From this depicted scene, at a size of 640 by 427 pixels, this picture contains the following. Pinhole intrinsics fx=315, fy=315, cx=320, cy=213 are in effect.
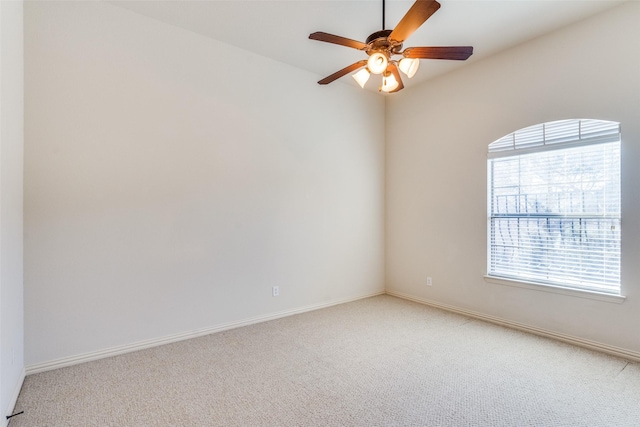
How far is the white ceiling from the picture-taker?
9.14ft

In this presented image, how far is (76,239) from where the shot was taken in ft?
8.75

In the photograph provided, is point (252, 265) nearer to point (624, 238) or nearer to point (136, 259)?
point (136, 259)

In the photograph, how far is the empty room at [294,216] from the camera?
2191 millimetres

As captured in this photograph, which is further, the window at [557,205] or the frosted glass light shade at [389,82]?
the window at [557,205]

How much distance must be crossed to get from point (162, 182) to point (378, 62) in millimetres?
2241

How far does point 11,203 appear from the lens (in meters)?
2.13

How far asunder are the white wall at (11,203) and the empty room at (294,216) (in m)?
0.03

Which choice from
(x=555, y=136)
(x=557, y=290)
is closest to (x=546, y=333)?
(x=557, y=290)

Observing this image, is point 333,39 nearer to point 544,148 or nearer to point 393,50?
point 393,50

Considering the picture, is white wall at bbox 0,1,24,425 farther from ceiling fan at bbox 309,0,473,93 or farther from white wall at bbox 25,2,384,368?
ceiling fan at bbox 309,0,473,93

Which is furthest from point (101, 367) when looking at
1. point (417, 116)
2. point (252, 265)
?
point (417, 116)

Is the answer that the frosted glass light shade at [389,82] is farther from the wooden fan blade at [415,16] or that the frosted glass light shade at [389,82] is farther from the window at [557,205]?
the window at [557,205]

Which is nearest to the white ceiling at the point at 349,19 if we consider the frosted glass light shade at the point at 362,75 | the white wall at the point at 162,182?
the white wall at the point at 162,182

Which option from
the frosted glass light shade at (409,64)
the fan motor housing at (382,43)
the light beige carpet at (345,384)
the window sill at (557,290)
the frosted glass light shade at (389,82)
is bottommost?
the light beige carpet at (345,384)
